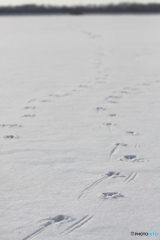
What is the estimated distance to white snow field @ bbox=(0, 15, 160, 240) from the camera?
1965mm

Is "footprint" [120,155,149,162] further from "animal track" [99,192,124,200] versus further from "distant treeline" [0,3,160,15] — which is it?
"distant treeline" [0,3,160,15]

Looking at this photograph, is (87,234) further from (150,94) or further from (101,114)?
(150,94)

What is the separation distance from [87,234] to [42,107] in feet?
8.56

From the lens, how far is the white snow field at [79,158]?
6.45ft

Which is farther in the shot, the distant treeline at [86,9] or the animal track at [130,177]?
the distant treeline at [86,9]

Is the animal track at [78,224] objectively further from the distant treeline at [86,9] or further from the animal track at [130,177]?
the distant treeline at [86,9]

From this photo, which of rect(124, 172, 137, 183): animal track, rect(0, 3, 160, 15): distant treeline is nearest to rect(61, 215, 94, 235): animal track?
rect(124, 172, 137, 183): animal track

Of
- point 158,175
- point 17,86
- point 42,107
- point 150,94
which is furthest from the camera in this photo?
point 17,86

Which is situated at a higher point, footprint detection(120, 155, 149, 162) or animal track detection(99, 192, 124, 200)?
animal track detection(99, 192, 124, 200)

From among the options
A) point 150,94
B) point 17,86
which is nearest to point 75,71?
point 17,86

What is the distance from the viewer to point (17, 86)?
219 inches

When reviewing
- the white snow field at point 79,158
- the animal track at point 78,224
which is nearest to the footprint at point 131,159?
the white snow field at point 79,158

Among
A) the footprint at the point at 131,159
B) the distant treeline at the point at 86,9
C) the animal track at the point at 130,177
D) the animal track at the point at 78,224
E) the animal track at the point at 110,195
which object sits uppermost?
the animal track at the point at 78,224

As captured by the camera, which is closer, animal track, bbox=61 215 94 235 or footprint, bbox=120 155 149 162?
animal track, bbox=61 215 94 235
